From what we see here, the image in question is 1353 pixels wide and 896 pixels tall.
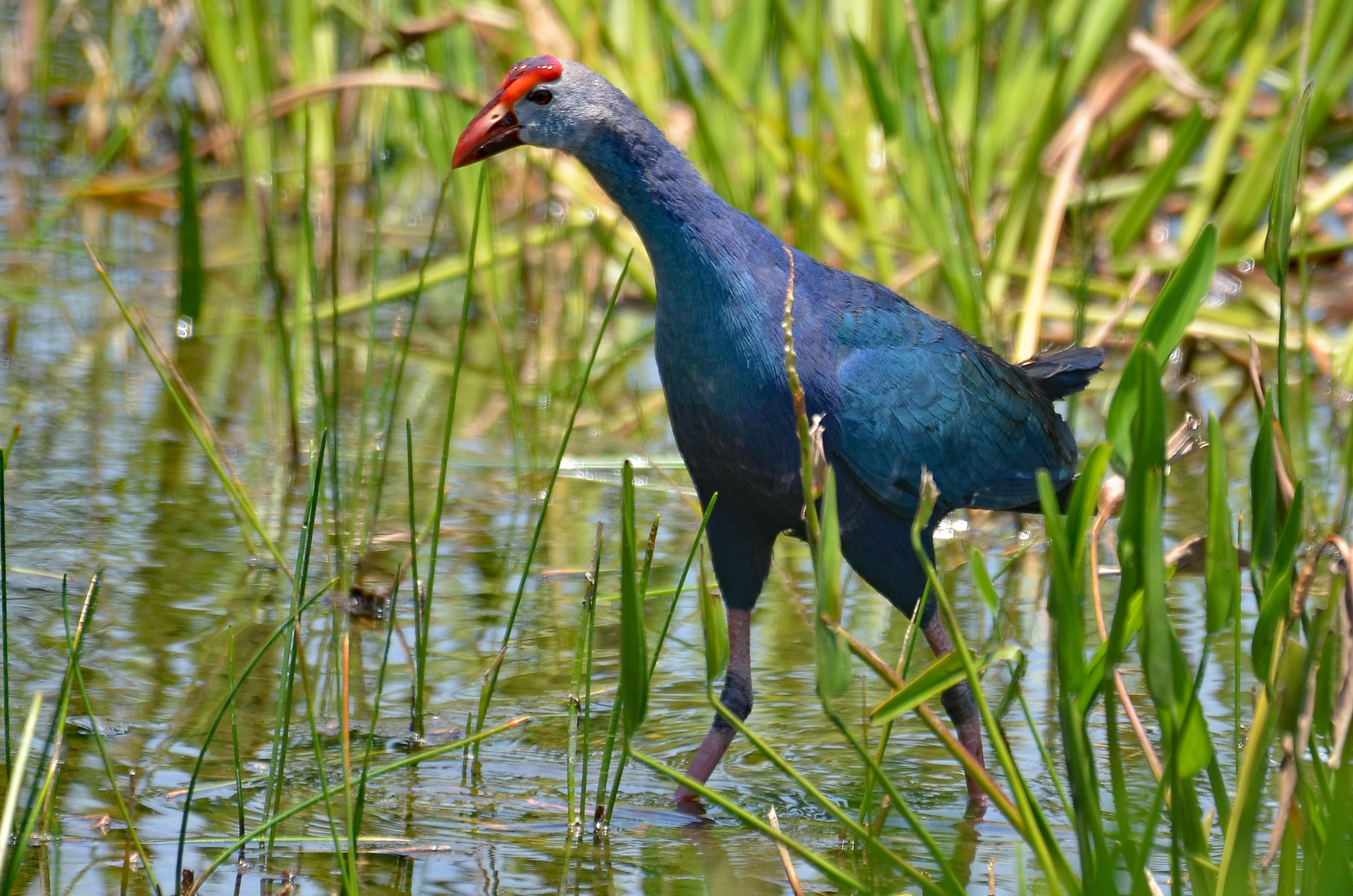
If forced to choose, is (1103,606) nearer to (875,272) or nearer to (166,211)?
(875,272)

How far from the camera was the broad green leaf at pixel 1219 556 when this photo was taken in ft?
5.20

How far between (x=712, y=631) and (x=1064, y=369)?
4.49 feet

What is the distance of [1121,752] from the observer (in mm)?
2873

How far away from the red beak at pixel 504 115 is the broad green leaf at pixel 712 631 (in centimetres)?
95

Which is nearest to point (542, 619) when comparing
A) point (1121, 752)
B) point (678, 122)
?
point (1121, 752)

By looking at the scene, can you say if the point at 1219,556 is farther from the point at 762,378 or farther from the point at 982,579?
the point at 762,378

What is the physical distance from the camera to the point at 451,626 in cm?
316

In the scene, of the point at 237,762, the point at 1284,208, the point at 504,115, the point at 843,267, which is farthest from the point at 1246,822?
the point at 843,267

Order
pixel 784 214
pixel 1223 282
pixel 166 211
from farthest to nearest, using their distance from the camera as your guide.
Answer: pixel 166 211 < pixel 1223 282 < pixel 784 214

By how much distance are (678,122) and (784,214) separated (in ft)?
3.60

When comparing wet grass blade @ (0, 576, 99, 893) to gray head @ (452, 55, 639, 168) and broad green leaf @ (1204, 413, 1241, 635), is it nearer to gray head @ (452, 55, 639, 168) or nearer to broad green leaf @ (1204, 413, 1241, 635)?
gray head @ (452, 55, 639, 168)

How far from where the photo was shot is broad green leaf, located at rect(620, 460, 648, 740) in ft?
5.57

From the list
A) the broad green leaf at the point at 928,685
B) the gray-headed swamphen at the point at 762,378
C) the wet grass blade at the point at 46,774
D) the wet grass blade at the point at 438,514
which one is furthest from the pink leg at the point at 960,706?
the wet grass blade at the point at 46,774

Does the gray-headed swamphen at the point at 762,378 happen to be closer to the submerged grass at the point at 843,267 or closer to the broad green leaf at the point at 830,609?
the submerged grass at the point at 843,267
